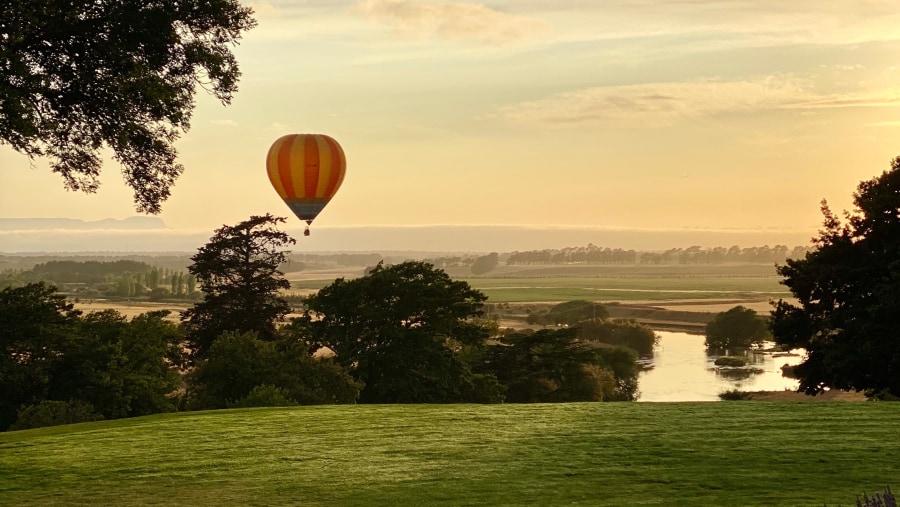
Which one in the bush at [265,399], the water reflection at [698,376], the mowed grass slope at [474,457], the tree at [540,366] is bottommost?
the water reflection at [698,376]

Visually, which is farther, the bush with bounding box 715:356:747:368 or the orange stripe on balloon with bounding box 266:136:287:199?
the bush with bounding box 715:356:747:368

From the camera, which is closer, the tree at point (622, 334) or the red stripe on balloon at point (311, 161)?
the red stripe on balloon at point (311, 161)

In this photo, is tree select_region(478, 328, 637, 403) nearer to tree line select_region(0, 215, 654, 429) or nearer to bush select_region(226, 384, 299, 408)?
tree line select_region(0, 215, 654, 429)

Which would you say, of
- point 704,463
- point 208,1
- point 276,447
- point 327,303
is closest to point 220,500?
point 276,447

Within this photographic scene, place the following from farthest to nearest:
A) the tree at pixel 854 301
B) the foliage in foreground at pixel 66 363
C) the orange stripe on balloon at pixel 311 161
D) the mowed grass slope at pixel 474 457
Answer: the foliage in foreground at pixel 66 363, the orange stripe on balloon at pixel 311 161, the tree at pixel 854 301, the mowed grass slope at pixel 474 457

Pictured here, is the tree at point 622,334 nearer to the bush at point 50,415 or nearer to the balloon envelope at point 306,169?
the balloon envelope at point 306,169

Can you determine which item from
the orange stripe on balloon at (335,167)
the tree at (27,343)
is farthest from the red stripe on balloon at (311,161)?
the tree at (27,343)

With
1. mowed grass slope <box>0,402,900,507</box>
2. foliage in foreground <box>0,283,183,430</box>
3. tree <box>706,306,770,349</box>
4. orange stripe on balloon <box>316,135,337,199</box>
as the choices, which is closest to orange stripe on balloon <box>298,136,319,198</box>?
orange stripe on balloon <box>316,135,337,199</box>
